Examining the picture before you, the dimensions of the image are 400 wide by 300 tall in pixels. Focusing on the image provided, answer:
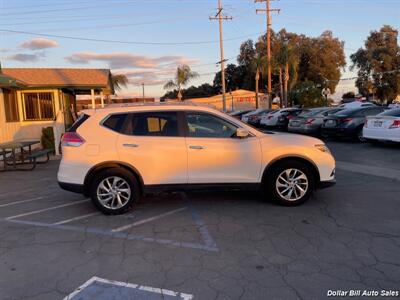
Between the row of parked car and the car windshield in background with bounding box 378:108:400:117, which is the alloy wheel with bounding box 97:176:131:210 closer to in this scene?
the row of parked car

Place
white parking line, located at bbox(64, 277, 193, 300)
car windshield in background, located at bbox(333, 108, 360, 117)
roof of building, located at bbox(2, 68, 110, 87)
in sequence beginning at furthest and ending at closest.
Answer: roof of building, located at bbox(2, 68, 110, 87), car windshield in background, located at bbox(333, 108, 360, 117), white parking line, located at bbox(64, 277, 193, 300)

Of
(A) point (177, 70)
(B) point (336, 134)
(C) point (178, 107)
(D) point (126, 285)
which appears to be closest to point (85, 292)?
(D) point (126, 285)

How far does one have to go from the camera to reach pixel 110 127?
594cm

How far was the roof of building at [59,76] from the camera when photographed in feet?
55.9

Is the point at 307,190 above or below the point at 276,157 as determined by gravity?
below

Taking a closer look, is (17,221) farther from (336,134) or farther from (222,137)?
(336,134)

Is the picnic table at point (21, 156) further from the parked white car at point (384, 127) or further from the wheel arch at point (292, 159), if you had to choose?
the parked white car at point (384, 127)

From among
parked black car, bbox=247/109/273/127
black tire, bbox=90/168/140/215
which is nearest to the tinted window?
Result: black tire, bbox=90/168/140/215

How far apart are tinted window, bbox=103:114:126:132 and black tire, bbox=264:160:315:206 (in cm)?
247

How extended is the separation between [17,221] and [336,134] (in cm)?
1277

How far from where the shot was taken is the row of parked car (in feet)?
40.8

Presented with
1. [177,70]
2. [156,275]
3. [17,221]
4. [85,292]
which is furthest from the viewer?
[177,70]

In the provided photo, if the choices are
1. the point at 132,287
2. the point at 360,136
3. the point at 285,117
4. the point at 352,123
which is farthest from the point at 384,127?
the point at 132,287

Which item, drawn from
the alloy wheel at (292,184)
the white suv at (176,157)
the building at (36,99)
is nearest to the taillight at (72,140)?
the white suv at (176,157)
